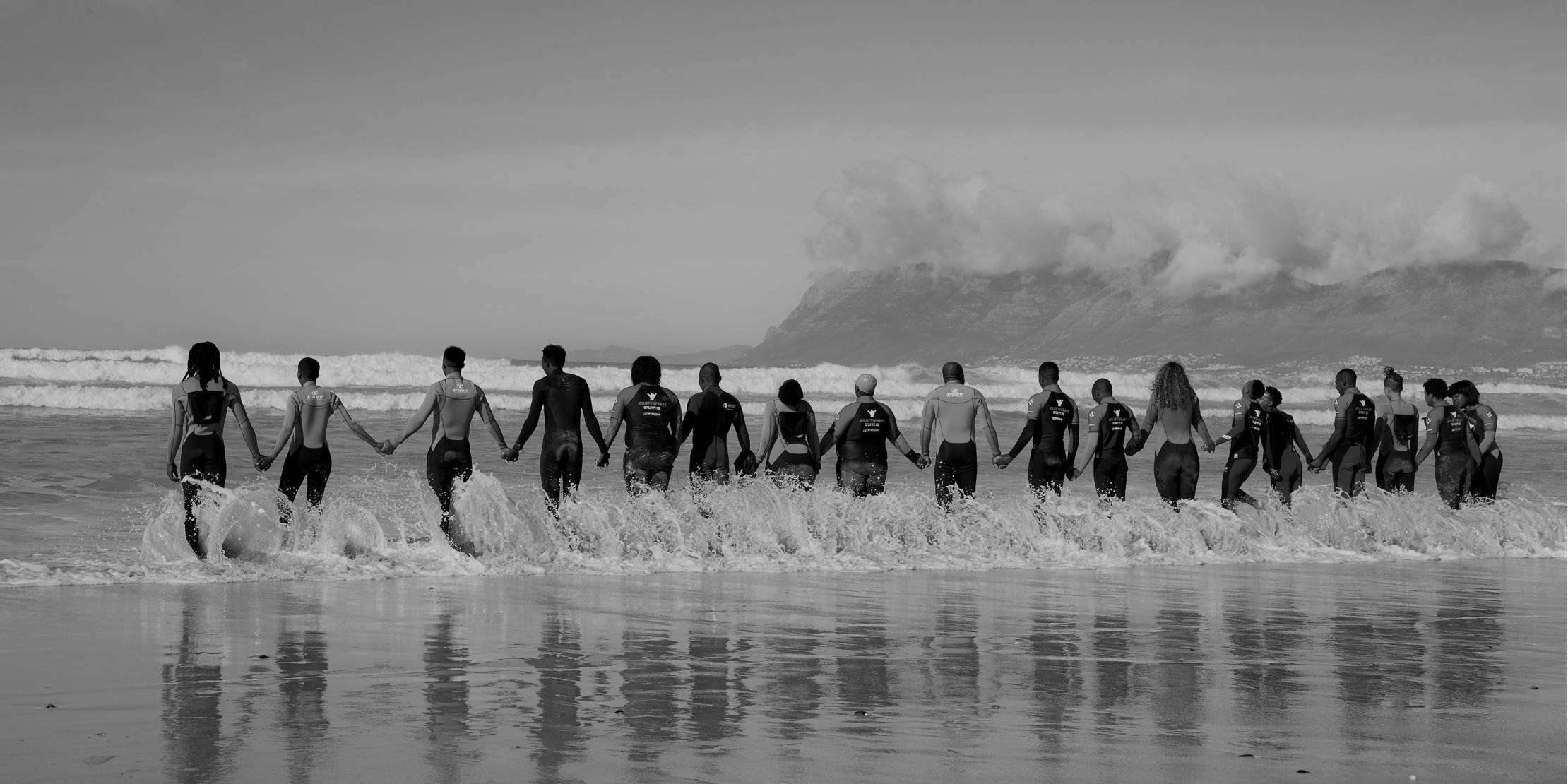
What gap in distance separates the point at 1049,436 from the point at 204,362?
778 centimetres

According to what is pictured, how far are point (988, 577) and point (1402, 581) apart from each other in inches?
134

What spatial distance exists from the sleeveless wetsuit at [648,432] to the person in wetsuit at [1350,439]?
7.41 metres

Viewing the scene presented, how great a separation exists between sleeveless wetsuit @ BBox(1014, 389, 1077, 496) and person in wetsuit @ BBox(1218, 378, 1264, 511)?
75.7 inches

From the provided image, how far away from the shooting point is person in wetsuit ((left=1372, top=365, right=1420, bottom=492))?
16.5 metres

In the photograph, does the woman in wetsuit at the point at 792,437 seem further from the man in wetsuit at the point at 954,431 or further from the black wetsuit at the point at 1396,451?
the black wetsuit at the point at 1396,451

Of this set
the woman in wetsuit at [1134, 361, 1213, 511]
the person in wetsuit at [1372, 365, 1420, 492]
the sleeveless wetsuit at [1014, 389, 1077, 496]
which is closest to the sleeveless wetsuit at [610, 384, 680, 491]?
the sleeveless wetsuit at [1014, 389, 1077, 496]

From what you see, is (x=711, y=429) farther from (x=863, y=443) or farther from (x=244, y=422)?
(x=244, y=422)

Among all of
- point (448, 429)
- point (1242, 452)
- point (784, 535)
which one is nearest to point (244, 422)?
point (448, 429)

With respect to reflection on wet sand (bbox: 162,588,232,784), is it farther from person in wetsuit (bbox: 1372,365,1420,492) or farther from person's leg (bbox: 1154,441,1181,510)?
person in wetsuit (bbox: 1372,365,1420,492)

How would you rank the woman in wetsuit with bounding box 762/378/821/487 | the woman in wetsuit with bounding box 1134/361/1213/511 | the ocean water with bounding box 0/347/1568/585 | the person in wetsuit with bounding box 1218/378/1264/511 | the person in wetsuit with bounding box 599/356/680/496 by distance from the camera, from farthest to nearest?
the person in wetsuit with bounding box 1218/378/1264/511 → the woman in wetsuit with bounding box 1134/361/1213/511 → the woman in wetsuit with bounding box 762/378/821/487 → the person in wetsuit with bounding box 599/356/680/496 → the ocean water with bounding box 0/347/1568/585

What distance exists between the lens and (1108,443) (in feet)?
46.7

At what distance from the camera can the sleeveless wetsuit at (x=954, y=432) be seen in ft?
46.1

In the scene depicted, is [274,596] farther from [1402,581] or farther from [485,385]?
[485,385]

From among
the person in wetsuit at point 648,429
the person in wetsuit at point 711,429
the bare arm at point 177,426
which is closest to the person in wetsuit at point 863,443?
the person in wetsuit at point 711,429
